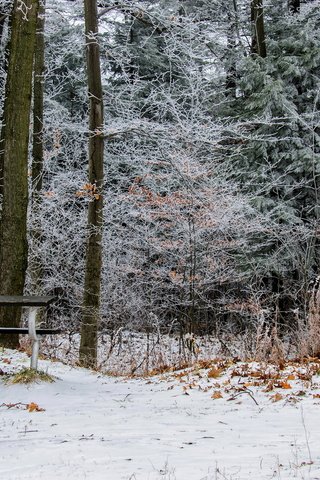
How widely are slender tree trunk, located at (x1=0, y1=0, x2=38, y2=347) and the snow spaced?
75.9 inches

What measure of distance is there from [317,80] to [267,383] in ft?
36.9

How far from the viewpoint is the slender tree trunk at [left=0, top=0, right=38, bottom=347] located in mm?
8094

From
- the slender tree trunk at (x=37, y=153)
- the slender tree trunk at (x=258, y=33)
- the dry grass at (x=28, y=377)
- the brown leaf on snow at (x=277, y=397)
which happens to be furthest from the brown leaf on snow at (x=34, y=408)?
the slender tree trunk at (x=258, y=33)

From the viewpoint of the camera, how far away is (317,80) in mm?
14578

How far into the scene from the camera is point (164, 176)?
11695 mm

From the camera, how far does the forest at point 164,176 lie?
364 inches

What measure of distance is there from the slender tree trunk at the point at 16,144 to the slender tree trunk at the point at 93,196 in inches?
51.2

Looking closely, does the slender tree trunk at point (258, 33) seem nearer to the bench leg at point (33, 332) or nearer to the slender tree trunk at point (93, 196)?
the slender tree trunk at point (93, 196)

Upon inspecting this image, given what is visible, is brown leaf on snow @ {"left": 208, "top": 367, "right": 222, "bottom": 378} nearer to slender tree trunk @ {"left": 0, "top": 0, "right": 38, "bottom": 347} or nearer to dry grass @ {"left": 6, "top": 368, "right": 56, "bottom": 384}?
dry grass @ {"left": 6, "top": 368, "right": 56, "bottom": 384}

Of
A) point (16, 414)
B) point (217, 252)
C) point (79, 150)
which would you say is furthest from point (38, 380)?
point (79, 150)

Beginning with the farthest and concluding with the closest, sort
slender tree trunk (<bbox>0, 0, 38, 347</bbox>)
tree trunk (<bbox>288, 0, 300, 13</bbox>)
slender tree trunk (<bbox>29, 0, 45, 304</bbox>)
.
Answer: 1. tree trunk (<bbox>288, 0, 300, 13</bbox>)
2. slender tree trunk (<bbox>29, 0, 45, 304</bbox>)
3. slender tree trunk (<bbox>0, 0, 38, 347</bbox>)

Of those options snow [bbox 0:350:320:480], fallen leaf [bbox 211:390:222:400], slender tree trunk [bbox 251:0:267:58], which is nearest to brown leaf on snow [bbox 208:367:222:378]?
snow [bbox 0:350:320:480]

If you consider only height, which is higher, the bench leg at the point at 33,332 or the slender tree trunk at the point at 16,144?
the slender tree trunk at the point at 16,144

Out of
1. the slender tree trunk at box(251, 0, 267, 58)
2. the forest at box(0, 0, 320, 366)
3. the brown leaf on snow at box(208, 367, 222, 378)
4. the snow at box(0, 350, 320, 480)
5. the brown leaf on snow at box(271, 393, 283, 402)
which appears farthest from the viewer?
the slender tree trunk at box(251, 0, 267, 58)
